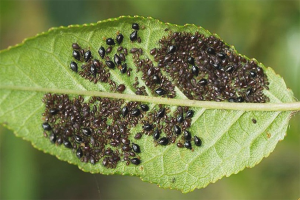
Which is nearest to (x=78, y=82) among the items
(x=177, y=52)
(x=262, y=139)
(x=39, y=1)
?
(x=177, y=52)

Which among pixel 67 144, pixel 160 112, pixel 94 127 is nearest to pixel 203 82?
pixel 160 112

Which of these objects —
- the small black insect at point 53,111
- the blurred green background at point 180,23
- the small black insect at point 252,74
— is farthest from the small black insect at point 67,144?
the blurred green background at point 180,23

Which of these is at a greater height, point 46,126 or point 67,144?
point 46,126

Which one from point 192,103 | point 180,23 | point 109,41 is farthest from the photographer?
point 180,23

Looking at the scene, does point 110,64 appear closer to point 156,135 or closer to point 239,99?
point 156,135

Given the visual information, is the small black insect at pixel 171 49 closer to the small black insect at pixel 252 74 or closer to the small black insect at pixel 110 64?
the small black insect at pixel 110 64

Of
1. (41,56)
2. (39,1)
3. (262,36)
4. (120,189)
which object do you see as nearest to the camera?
(41,56)

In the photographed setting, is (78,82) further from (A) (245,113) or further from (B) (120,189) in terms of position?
(B) (120,189)
